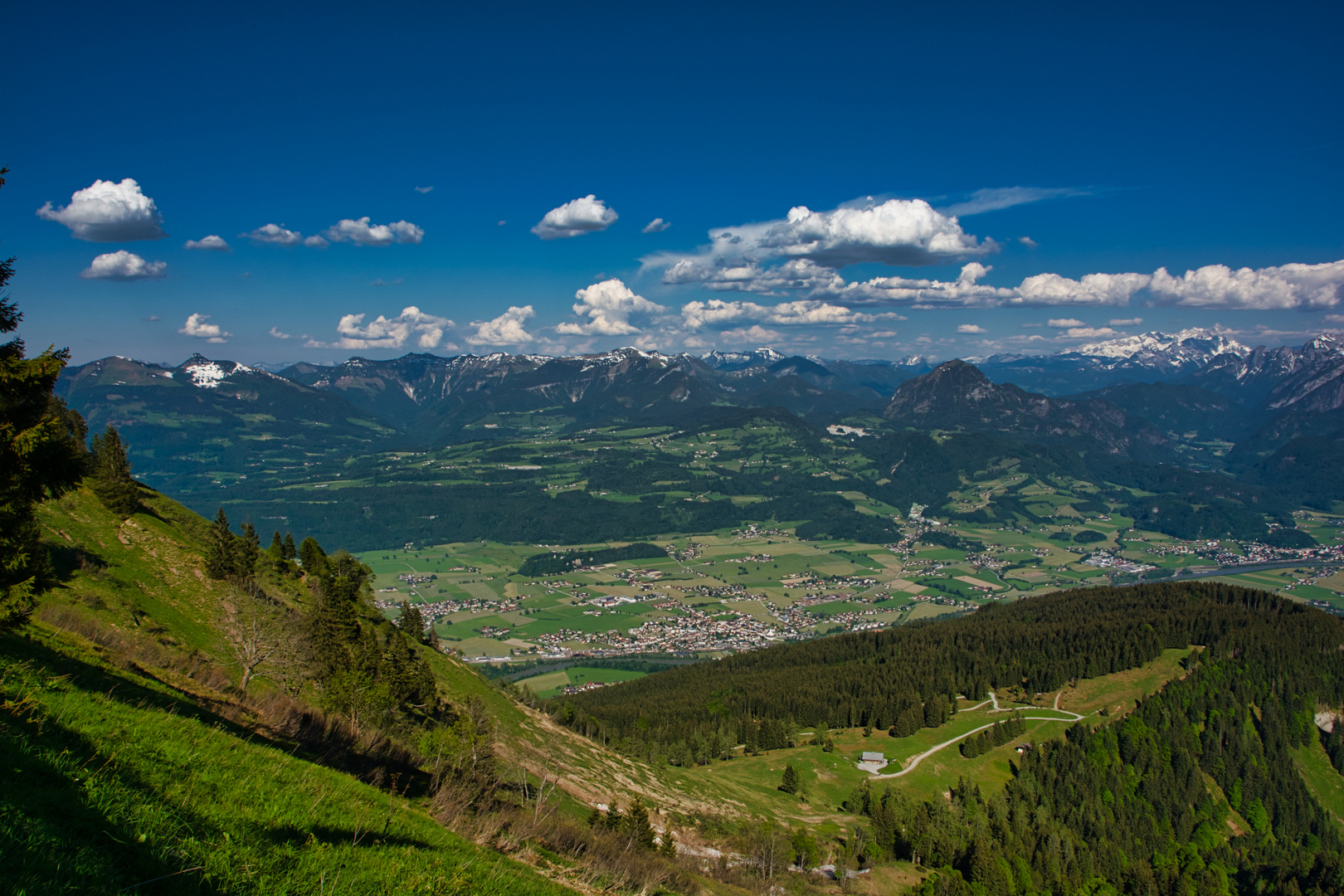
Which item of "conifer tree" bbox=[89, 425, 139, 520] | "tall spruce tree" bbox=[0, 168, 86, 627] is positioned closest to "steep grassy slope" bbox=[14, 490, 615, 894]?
"tall spruce tree" bbox=[0, 168, 86, 627]

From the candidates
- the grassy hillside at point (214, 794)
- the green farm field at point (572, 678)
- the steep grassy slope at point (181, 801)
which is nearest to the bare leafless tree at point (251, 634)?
the grassy hillside at point (214, 794)

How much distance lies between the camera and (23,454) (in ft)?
58.5

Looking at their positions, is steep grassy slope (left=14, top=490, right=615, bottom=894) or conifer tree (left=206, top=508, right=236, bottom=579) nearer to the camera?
steep grassy slope (left=14, top=490, right=615, bottom=894)

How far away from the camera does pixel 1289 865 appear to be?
64.9 metres

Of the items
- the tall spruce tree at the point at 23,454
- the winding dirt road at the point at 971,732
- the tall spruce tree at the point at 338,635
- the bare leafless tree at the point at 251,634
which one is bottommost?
the winding dirt road at the point at 971,732

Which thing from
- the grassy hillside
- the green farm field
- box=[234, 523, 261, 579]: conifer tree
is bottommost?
the green farm field

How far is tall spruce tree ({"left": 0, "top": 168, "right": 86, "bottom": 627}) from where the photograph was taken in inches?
694

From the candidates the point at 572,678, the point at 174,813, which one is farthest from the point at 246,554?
the point at 572,678

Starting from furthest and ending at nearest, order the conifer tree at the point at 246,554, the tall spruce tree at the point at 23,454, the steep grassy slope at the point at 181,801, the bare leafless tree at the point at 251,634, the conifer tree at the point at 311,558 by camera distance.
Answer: the conifer tree at the point at 311,558, the conifer tree at the point at 246,554, the bare leafless tree at the point at 251,634, the tall spruce tree at the point at 23,454, the steep grassy slope at the point at 181,801

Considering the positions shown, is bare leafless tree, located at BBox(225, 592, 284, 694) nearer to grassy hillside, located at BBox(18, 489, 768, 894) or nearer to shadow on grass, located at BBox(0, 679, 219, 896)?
grassy hillside, located at BBox(18, 489, 768, 894)

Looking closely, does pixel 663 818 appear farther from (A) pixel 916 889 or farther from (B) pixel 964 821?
(B) pixel 964 821

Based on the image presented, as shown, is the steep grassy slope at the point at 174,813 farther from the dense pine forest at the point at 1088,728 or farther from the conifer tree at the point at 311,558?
the dense pine forest at the point at 1088,728

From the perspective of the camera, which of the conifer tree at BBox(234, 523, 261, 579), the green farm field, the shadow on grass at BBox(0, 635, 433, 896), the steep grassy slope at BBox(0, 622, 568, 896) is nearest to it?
the shadow on grass at BBox(0, 635, 433, 896)

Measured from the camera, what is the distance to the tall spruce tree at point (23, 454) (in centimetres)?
1762
